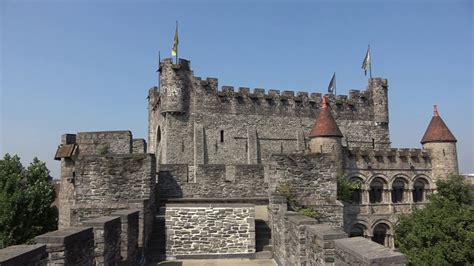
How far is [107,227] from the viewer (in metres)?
7.91

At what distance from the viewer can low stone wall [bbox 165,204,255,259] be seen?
11109 millimetres

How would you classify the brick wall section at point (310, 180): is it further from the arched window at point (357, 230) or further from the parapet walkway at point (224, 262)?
the arched window at point (357, 230)

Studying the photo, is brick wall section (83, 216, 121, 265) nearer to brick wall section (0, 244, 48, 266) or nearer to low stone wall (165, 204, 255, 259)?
brick wall section (0, 244, 48, 266)

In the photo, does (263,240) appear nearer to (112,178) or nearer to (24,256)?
(112,178)

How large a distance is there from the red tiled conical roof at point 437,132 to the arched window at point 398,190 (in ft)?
14.2

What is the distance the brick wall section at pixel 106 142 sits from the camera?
54.9 ft

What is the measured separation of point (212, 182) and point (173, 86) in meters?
16.6

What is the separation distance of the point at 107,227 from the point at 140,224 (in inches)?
113

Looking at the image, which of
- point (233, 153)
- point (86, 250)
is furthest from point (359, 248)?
point (233, 153)

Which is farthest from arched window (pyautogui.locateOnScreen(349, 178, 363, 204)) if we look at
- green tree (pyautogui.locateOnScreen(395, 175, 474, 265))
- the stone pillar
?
green tree (pyautogui.locateOnScreen(395, 175, 474, 265))

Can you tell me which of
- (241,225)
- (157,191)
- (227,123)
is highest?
(227,123)

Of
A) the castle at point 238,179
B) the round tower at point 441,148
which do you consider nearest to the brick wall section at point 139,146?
the castle at point 238,179

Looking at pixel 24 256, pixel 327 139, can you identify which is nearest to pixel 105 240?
pixel 24 256

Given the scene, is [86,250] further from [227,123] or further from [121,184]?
[227,123]
